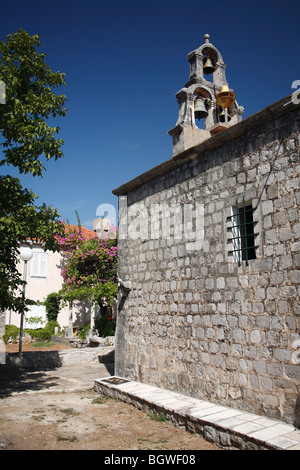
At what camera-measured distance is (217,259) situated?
20.6 feet

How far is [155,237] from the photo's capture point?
318 inches

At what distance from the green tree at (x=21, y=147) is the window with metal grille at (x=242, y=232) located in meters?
3.66

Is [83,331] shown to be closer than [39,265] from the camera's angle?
Yes

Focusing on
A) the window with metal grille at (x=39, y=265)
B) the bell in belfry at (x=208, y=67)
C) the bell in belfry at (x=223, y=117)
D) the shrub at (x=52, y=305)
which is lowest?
the shrub at (x=52, y=305)

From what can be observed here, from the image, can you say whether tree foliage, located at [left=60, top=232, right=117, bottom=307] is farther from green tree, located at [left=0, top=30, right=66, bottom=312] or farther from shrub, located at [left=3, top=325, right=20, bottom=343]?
green tree, located at [left=0, top=30, right=66, bottom=312]

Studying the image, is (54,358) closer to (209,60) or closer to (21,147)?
(21,147)

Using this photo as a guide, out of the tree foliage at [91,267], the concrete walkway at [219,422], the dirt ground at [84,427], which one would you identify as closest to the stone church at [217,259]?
the concrete walkway at [219,422]

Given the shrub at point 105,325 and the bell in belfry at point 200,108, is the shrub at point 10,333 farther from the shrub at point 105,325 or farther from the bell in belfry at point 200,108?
the bell in belfry at point 200,108

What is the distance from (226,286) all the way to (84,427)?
317 cm

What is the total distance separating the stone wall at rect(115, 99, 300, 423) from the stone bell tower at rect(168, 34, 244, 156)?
93cm

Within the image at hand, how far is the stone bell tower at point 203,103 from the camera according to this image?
Answer: 7.77 m

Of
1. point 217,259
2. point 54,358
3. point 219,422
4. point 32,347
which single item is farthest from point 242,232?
→ point 32,347

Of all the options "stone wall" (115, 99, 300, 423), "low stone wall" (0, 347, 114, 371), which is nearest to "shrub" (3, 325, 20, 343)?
"low stone wall" (0, 347, 114, 371)

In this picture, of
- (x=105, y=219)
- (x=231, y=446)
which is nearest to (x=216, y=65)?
(x=231, y=446)
